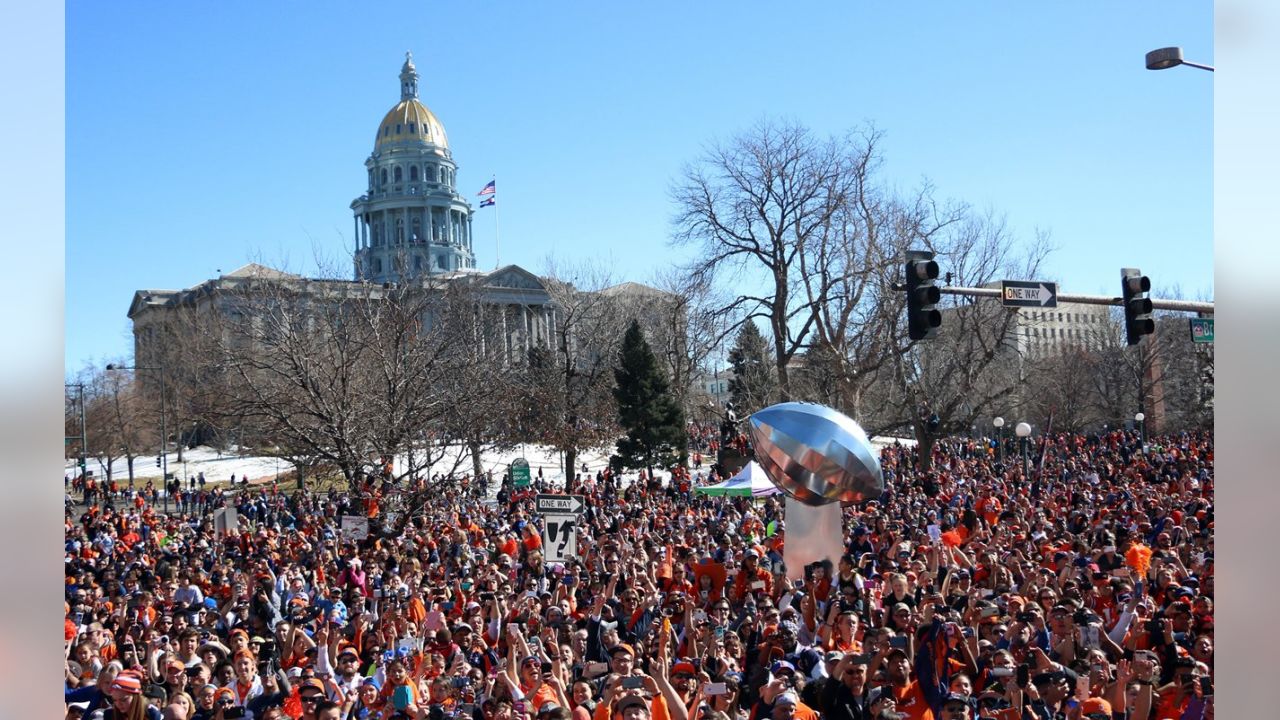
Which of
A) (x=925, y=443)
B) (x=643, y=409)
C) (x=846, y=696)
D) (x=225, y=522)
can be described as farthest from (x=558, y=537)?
(x=643, y=409)

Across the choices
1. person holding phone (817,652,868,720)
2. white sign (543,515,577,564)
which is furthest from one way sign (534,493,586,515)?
person holding phone (817,652,868,720)

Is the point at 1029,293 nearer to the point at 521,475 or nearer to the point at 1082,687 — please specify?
the point at 1082,687

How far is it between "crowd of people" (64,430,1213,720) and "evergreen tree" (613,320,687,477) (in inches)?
1113

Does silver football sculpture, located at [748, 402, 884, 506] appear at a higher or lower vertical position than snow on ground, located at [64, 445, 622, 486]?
higher

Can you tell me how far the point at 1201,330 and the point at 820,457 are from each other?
4978mm

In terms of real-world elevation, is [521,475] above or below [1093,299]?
below

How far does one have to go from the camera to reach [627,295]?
68562mm

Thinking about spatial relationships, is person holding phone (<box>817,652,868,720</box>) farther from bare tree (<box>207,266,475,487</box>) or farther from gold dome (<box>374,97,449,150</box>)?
gold dome (<box>374,97,449,150</box>)

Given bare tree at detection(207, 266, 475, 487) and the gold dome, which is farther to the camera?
the gold dome

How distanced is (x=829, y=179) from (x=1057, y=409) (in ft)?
112

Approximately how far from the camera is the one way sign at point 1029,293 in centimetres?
1166

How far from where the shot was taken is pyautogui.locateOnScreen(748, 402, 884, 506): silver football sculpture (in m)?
13.1

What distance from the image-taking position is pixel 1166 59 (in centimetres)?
1170

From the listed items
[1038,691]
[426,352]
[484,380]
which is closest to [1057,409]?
[484,380]
